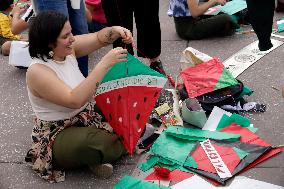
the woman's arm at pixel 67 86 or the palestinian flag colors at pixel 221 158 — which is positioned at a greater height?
the woman's arm at pixel 67 86

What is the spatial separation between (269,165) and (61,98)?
119cm

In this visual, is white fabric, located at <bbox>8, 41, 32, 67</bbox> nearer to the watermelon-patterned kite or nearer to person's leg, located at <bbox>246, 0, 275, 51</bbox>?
the watermelon-patterned kite

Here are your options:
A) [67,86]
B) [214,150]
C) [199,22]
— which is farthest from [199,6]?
[67,86]

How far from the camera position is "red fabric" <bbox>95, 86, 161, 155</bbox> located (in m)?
2.59

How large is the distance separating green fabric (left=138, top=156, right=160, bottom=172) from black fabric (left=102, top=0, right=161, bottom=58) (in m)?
0.88

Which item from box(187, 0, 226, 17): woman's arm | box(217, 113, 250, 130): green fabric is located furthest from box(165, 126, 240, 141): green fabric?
box(187, 0, 226, 17): woman's arm

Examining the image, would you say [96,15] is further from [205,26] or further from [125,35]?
[125,35]

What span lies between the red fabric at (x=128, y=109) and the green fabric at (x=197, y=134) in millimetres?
278

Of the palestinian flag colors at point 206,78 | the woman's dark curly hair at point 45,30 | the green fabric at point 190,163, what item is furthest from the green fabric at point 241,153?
the woman's dark curly hair at point 45,30

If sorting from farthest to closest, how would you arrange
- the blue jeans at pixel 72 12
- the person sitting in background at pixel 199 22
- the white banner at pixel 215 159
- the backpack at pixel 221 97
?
1. the person sitting in background at pixel 199 22
2. the backpack at pixel 221 97
3. the blue jeans at pixel 72 12
4. the white banner at pixel 215 159

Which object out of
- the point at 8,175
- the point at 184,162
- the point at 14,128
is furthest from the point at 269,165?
the point at 14,128

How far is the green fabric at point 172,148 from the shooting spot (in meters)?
2.69

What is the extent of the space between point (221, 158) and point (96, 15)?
86.9 inches

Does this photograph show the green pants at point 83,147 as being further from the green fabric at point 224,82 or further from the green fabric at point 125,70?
the green fabric at point 224,82
